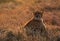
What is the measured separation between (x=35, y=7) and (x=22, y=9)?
31.6 inches

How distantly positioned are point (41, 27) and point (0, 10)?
4.87 metres

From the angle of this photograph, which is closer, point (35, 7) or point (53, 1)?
point (35, 7)

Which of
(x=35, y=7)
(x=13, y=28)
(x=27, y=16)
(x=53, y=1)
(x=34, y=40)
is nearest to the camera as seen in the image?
(x=34, y=40)

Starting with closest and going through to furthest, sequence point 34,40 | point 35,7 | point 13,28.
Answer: point 34,40
point 13,28
point 35,7

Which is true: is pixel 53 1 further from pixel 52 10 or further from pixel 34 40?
pixel 34 40

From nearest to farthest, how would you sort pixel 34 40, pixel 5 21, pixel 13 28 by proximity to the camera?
pixel 34 40, pixel 13 28, pixel 5 21

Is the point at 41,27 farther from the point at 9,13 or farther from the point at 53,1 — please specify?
the point at 53,1

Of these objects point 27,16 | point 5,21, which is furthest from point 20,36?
point 27,16

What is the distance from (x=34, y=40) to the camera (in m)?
9.88

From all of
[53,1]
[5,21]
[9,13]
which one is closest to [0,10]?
[9,13]

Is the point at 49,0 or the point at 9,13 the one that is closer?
the point at 9,13

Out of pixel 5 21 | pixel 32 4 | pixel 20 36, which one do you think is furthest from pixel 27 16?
pixel 20 36

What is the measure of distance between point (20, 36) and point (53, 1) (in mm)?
8834

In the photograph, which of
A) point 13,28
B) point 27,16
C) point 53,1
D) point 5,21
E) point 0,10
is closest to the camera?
point 13,28
